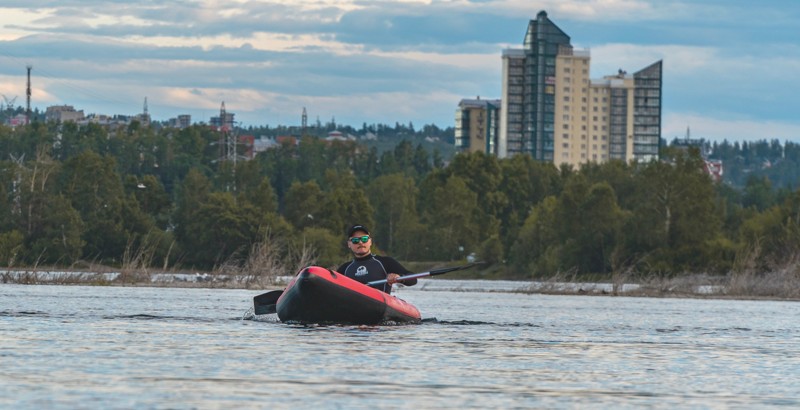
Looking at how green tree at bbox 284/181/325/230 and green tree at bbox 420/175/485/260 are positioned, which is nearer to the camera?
green tree at bbox 284/181/325/230

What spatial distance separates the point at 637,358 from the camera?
25922 mm

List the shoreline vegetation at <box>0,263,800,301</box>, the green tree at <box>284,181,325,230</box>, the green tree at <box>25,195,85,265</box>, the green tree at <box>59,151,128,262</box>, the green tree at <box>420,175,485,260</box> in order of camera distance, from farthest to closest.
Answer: the green tree at <box>420,175,485,260</box>
the green tree at <box>284,181,325,230</box>
the green tree at <box>59,151,128,262</box>
the green tree at <box>25,195,85,265</box>
the shoreline vegetation at <box>0,263,800,301</box>

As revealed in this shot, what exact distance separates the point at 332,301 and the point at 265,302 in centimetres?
401

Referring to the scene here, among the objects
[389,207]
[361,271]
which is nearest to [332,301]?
[361,271]

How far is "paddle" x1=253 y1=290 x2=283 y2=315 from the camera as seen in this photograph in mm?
34094

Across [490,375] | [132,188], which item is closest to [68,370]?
[490,375]

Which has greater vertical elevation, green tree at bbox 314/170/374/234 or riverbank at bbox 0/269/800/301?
green tree at bbox 314/170/374/234

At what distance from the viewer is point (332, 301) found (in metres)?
30.6

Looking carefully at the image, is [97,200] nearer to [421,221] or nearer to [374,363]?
[421,221]

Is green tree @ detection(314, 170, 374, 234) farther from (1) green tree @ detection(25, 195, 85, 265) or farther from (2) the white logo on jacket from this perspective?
(2) the white logo on jacket

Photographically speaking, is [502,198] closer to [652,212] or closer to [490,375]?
[652,212]

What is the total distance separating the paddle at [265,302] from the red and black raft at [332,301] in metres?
1.85

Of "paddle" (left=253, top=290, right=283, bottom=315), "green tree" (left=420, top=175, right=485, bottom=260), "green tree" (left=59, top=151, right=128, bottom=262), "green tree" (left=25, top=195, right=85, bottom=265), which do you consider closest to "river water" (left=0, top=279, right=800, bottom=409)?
"paddle" (left=253, top=290, right=283, bottom=315)

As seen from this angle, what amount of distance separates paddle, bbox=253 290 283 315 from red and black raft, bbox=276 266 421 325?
185 cm
